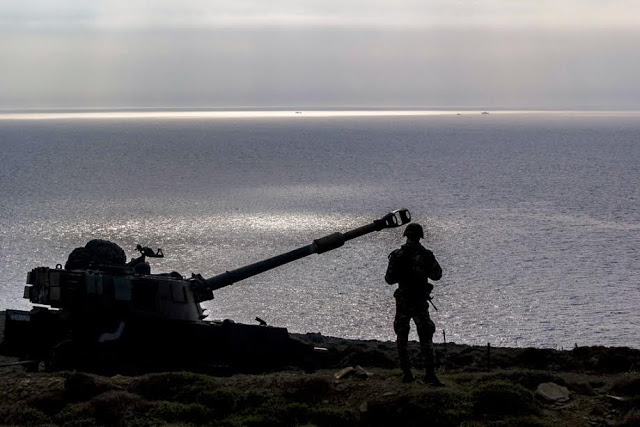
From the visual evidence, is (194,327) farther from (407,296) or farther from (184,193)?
(184,193)

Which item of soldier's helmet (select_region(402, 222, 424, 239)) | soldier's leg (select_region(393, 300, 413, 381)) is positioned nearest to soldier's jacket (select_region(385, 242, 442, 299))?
soldier's helmet (select_region(402, 222, 424, 239))

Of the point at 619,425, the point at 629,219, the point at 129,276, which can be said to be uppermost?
the point at 629,219

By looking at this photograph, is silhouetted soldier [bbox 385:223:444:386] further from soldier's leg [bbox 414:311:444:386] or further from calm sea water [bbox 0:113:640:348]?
calm sea water [bbox 0:113:640:348]

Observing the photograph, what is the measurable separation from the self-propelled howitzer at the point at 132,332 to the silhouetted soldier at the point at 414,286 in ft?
15.3

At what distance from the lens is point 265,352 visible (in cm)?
2209

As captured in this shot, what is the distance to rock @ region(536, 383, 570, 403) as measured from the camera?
16.7 m

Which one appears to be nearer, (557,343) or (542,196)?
(557,343)

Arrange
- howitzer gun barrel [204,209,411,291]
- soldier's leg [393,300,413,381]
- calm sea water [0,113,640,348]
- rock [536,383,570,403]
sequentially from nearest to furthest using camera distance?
rock [536,383,570,403], soldier's leg [393,300,413,381], howitzer gun barrel [204,209,411,291], calm sea water [0,113,640,348]

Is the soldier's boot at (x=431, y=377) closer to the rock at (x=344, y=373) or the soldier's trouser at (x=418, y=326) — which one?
the soldier's trouser at (x=418, y=326)

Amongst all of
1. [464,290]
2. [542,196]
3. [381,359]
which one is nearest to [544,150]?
[542,196]

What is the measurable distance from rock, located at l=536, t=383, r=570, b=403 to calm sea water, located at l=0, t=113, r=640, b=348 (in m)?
18.2

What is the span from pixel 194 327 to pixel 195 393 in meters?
4.60

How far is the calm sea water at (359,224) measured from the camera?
133 feet

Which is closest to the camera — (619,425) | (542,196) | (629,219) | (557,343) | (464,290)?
(619,425)
